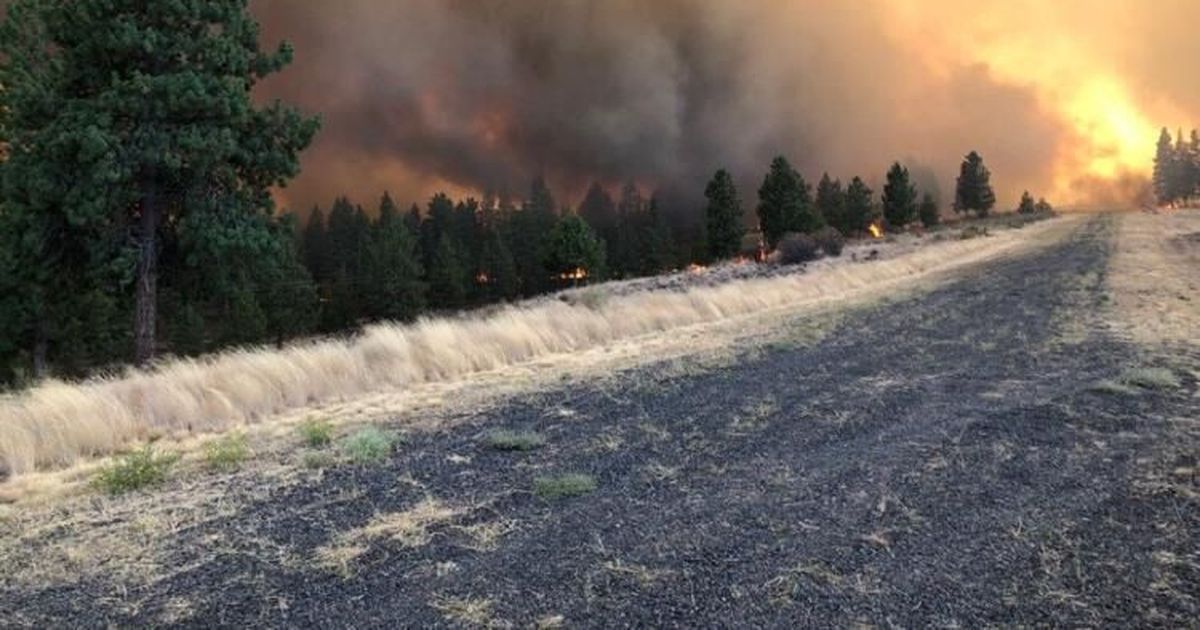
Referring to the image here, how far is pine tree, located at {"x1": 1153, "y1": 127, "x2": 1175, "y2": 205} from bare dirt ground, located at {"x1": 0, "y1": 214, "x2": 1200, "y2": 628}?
15414cm

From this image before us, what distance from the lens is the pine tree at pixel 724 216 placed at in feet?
209

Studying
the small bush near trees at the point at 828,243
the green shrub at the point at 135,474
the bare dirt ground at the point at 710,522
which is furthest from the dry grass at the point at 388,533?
the small bush near trees at the point at 828,243

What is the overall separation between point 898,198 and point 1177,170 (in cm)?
8299

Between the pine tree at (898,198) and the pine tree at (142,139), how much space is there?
78.0 meters

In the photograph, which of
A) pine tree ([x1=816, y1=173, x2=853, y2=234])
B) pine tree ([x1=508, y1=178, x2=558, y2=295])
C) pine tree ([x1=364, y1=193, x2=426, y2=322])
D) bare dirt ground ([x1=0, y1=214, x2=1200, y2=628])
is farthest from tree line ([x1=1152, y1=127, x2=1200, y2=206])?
bare dirt ground ([x1=0, y1=214, x2=1200, y2=628])

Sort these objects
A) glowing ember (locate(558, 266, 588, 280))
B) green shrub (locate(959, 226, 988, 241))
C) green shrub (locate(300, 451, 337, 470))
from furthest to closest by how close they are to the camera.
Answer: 1. glowing ember (locate(558, 266, 588, 280))
2. green shrub (locate(959, 226, 988, 241))
3. green shrub (locate(300, 451, 337, 470))

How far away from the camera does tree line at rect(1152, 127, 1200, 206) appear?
12012 centimetres

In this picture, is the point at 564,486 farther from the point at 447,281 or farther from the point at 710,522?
the point at 447,281

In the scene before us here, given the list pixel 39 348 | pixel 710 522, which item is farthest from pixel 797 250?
A: pixel 39 348

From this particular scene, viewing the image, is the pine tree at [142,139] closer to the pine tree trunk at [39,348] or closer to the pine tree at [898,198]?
the pine tree trunk at [39,348]

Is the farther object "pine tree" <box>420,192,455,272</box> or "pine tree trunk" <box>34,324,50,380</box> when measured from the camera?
"pine tree" <box>420,192,455,272</box>

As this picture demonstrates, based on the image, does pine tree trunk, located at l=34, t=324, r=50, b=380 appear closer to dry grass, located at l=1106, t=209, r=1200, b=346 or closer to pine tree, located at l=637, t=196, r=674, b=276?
dry grass, located at l=1106, t=209, r=1200, b=346

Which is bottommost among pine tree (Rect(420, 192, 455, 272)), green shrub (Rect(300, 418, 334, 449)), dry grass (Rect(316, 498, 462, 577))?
dry grass (Rect(316, 498, 462, 577))

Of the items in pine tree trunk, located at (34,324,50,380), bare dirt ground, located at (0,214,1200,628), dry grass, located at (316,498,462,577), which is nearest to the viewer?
bare dirt ground, located at (0,214,1200,628)
